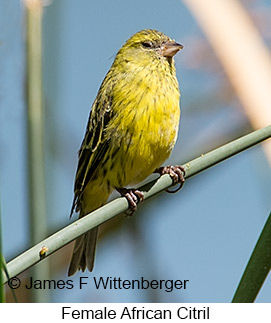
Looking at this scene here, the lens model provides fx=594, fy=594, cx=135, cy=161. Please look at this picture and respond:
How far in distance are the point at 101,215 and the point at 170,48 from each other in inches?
65.7

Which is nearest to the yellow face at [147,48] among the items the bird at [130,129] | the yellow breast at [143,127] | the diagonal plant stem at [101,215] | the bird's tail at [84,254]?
the bird at [130,129]

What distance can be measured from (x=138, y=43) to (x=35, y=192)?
1.62 m

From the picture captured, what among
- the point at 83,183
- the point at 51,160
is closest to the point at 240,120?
the point at 83,183

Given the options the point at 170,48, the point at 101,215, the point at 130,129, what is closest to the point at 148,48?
the point at 170,48

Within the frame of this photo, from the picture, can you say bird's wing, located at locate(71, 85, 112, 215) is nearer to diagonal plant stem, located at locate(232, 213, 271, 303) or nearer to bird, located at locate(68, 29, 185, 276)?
bird, located at locate(68, 29, 185, 276)

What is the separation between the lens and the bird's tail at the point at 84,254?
2572 millimetres

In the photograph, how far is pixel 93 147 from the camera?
276cm

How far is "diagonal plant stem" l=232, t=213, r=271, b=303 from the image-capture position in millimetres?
1104

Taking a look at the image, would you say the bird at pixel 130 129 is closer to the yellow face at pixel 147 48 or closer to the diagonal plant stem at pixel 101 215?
the yellow face at pixel 147 48

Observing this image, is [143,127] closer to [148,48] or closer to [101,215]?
[148,48]

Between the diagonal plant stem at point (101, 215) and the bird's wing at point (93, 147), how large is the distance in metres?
1.15

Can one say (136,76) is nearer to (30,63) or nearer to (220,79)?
(220,79)

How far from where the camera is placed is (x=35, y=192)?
1.54m

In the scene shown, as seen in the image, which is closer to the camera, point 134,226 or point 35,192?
point 35,192
